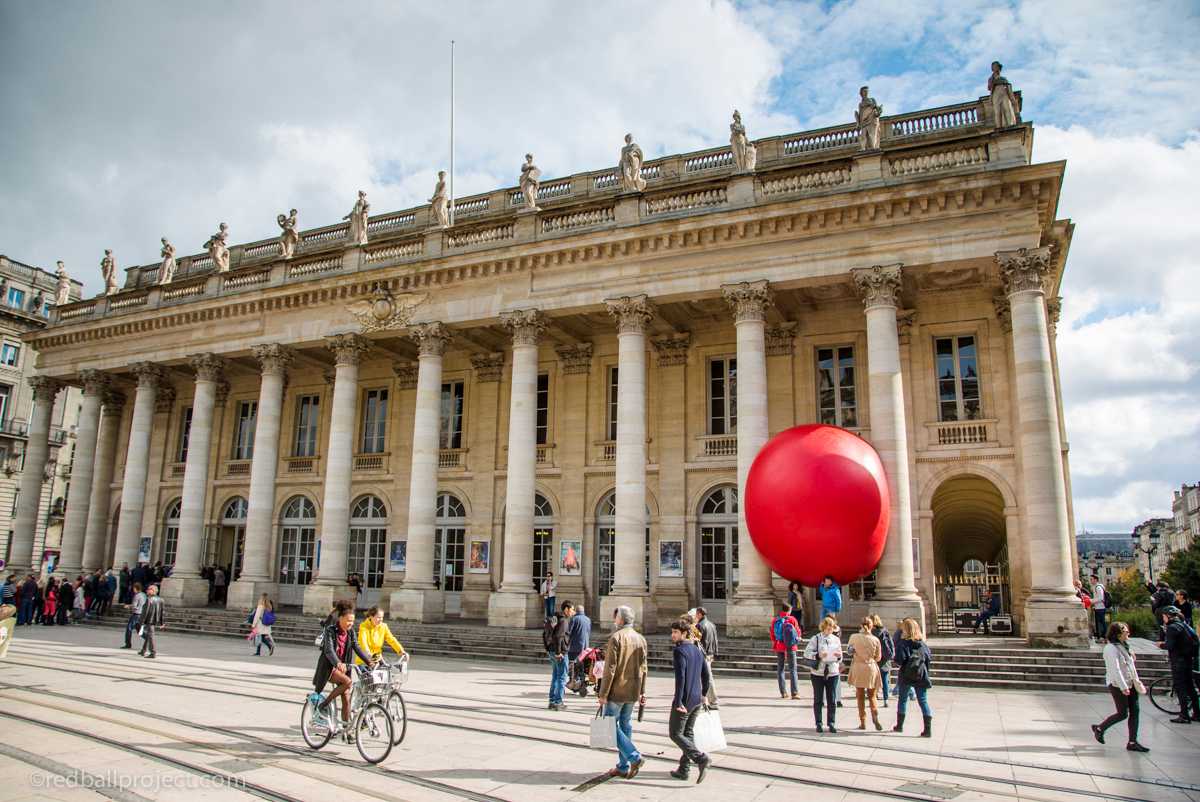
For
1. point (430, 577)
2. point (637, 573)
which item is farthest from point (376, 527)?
point (637, 573)

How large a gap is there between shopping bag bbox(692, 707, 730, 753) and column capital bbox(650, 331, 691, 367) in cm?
1712

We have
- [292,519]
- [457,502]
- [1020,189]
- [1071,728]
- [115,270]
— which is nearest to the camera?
[1071,728]

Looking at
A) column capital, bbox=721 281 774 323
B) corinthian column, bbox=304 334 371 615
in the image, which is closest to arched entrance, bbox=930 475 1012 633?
column capital, bbox=721 281 774 323

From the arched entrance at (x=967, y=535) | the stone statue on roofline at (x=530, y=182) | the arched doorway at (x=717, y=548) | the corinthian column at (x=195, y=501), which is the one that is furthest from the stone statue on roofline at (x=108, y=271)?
the arched entrance at (x=967, y=535)

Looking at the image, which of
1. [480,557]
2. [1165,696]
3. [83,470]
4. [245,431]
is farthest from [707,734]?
[83,470]

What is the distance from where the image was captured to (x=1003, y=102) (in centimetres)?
1920

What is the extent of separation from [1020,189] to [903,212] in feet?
8.13

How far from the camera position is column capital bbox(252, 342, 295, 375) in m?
26.7

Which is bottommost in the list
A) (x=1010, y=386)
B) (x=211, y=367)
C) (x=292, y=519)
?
(x=292, y=519)

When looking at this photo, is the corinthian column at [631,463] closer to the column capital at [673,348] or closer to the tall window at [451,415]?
the column capital at [673,348]

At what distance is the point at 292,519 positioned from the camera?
29.5 m

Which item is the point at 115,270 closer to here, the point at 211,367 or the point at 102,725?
the point at 211,367

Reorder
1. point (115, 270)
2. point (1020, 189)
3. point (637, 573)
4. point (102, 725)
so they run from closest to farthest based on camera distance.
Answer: point (102, 725) → point (1020, 189) → point (637, 573) → point (115, 270)

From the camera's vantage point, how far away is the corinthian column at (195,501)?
88.0ft
